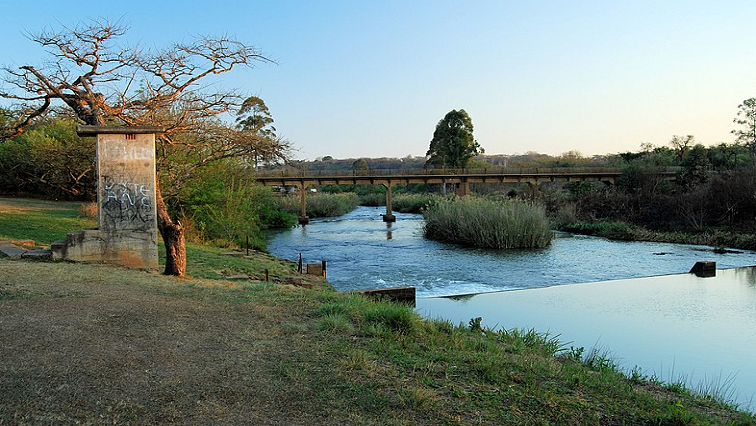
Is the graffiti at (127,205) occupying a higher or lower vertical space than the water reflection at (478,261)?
higher

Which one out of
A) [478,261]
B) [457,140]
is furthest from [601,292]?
[457,140]

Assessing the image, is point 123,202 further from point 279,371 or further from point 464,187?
point 464,187

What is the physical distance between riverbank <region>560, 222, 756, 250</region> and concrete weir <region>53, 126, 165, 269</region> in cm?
2324

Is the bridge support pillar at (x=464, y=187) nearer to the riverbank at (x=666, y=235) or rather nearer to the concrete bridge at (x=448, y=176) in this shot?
the concrete bridge at (x=448, y=176)

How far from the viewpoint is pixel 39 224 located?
55.9 ft

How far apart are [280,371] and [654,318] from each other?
9.52 m

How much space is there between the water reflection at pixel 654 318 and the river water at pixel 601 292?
0.02m

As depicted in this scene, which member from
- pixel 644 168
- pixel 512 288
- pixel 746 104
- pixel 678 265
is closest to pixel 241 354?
pixel 512 288

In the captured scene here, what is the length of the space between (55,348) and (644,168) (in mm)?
44278

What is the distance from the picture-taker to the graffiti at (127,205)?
1120 centimetres

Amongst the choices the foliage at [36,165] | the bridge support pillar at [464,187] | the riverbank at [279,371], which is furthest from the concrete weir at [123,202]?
the bridge support pillar at [464,187]

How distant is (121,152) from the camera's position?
37.4 ft

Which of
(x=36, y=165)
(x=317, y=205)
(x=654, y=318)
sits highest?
(x=36, y=165)

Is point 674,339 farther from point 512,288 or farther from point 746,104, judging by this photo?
point 746,104
